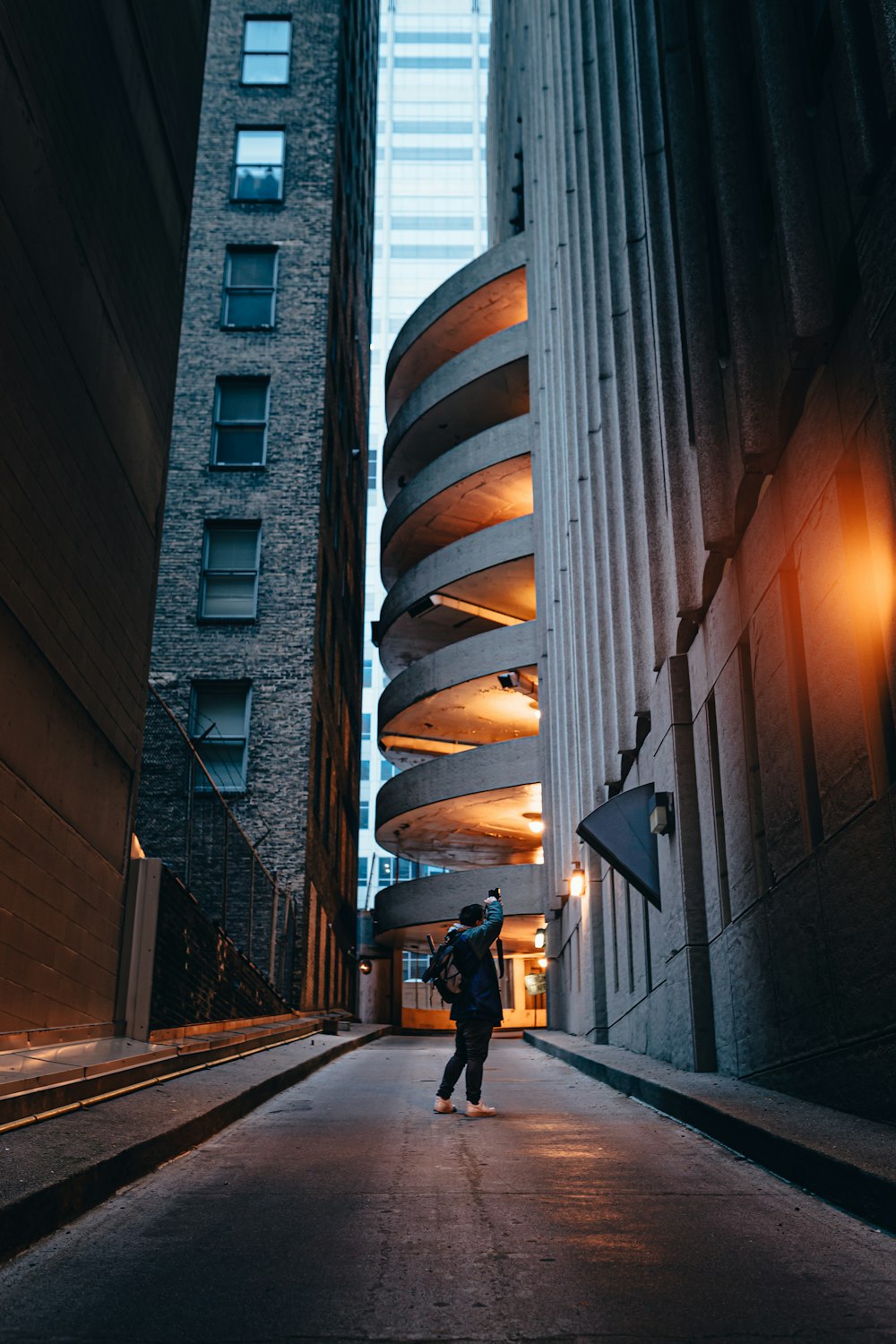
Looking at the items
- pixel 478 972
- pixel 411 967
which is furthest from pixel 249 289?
pixel 411 967

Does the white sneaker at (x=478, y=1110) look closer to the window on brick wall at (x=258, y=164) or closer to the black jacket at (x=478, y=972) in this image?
the black jacket at (x=478, y=972)

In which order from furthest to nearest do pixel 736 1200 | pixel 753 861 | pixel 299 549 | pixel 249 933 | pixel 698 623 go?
pixel 299 549, pixel 249 933, pixel 698 623, pixel 753 861, pixel 736 1200

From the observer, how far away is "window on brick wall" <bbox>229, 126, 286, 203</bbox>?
3275 cm

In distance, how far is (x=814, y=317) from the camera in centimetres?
679

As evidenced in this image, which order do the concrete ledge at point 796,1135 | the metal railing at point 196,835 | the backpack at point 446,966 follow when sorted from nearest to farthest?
the concrete ledge at point 796,1135 → the backpack at point 446,966 → the metal railing at point 196,835

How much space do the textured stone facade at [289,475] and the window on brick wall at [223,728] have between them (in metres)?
0.22

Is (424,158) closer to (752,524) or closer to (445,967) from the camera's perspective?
(752,524)

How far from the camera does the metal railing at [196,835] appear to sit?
15484 mm

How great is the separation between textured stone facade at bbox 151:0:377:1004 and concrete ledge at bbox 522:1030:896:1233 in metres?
17.6

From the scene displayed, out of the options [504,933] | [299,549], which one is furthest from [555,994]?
[299,549]

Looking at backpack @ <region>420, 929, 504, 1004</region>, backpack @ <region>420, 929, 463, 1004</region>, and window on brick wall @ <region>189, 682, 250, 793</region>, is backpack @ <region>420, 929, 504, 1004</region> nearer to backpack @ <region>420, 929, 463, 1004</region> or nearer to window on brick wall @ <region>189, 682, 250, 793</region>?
backpack @ <region>420, 929, 463, 1004</region>

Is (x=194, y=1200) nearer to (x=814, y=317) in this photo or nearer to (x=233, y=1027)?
(x=814, y=317)

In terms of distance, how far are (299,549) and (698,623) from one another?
18351 mm

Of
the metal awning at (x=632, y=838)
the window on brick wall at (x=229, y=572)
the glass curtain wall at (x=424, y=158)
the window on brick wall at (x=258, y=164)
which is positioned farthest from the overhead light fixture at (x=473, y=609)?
the glass curtain wall at (x=424, y=158)
